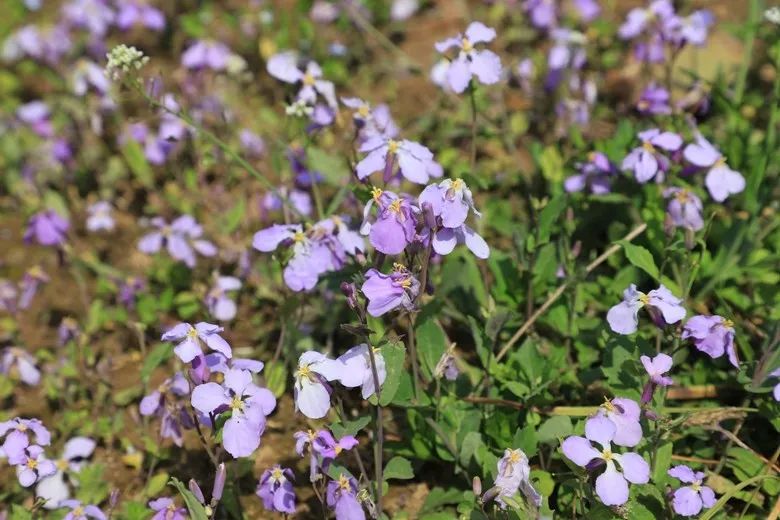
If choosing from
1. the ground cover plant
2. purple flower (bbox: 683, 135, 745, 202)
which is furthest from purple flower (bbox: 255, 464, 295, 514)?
purple flower (bbox: 683, 135, 745, 202)

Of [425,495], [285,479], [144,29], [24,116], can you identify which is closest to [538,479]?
[425,495]

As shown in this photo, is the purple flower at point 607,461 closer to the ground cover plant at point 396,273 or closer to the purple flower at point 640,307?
the ground cover plant at point 396,273

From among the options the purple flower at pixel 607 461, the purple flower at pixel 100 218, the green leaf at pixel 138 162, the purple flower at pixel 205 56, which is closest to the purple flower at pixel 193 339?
the purple flower at pixel 607 461

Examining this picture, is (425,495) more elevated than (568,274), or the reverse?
(568,274)

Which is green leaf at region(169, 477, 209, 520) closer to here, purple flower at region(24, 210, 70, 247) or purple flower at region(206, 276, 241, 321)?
purple flower at region(206, 276, 241, 321)

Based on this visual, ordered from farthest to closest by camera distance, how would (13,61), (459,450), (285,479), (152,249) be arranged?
(13,61), (152,249), (459,450), (285,479)

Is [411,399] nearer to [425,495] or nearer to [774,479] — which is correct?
[425,495]

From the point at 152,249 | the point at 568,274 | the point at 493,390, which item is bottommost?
the point at 152,249
